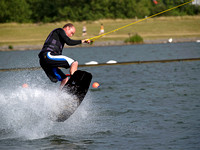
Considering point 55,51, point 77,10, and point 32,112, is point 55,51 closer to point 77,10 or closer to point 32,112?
point 32,112

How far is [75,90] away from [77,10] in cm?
5529

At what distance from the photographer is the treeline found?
60875 mm

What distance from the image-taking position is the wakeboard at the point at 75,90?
8820 millimetres

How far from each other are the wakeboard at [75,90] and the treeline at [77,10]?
1982 inches

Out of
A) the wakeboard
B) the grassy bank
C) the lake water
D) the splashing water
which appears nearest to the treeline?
the grassy bank

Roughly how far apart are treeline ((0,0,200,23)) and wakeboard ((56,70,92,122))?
50.4 meters

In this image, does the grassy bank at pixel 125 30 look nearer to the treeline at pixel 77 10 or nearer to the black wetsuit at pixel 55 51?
the treeline at pixel 77 10

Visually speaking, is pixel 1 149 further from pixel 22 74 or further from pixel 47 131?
pixel 22 74

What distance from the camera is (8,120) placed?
33.0ft

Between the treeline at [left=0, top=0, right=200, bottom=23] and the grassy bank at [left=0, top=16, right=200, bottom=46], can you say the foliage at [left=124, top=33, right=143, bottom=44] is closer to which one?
the grassy bank at [left=0, top=16, right=200, bottom=46]

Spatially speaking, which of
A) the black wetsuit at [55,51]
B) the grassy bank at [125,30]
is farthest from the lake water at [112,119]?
the grassy bank at [125,30]

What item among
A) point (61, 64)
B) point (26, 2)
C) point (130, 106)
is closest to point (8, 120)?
point (61, 64)

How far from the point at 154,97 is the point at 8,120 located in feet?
14.8

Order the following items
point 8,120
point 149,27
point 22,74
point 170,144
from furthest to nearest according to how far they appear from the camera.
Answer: point 149,27 → point 22,74 → point 8,120 → point 170,144
